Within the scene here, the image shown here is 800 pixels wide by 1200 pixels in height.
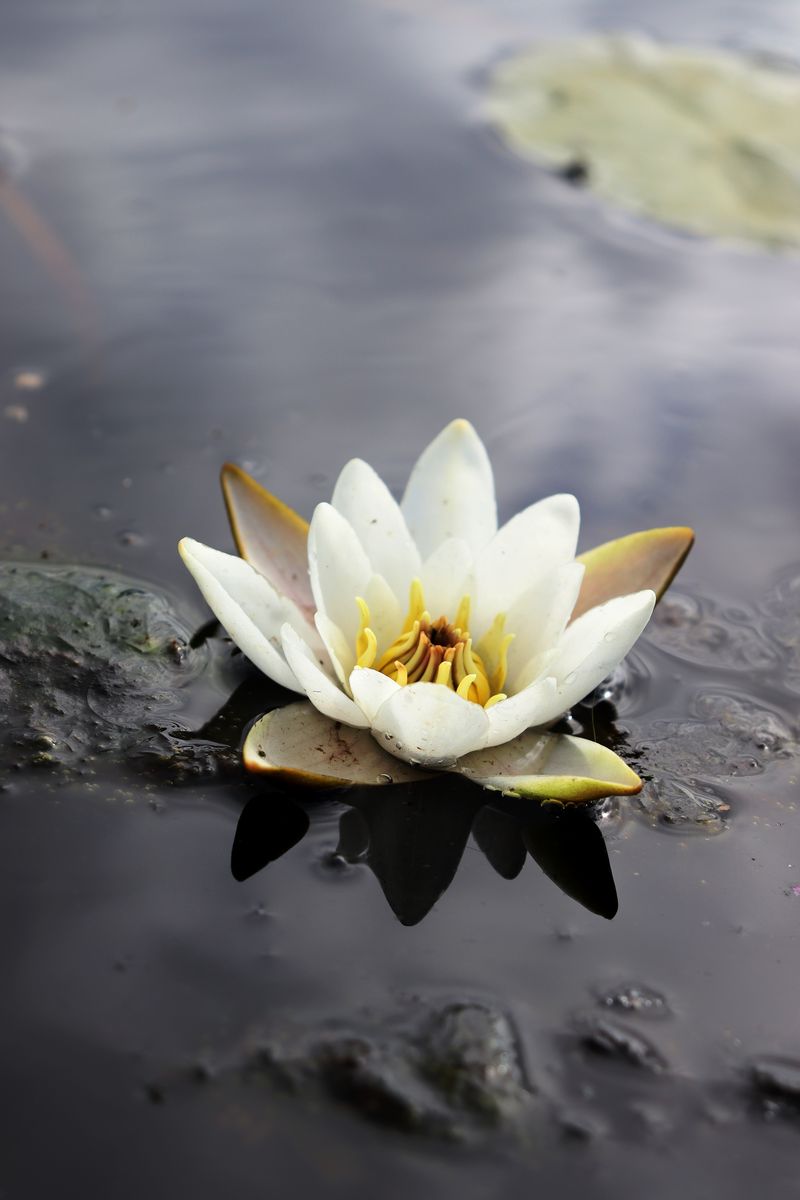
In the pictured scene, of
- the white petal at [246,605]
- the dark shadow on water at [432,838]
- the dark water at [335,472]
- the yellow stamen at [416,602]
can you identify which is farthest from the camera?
the yellow stamen at [416,602]

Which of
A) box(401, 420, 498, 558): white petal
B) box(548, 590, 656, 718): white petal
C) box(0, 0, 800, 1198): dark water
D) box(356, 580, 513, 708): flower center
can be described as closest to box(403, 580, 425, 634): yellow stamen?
box(356, 580, 513, 708): flower center

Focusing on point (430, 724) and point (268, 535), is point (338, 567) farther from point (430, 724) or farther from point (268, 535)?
point (430, 724)

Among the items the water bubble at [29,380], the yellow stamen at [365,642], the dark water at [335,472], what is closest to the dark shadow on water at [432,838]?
the dark water at [335,472]

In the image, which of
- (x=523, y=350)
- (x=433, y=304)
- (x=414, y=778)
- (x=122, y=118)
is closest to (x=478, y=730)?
(x=414, y=778)

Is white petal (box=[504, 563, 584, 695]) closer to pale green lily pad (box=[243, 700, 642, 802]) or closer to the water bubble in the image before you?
pale green lily pad (box=[243, 700, 642, 802])

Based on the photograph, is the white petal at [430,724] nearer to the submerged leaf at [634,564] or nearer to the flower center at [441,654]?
the flower center at [441,654]

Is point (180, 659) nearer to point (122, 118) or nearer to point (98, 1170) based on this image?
point (98, 1170)

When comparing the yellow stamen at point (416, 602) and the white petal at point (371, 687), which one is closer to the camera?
the white petal at point (371, 687)
